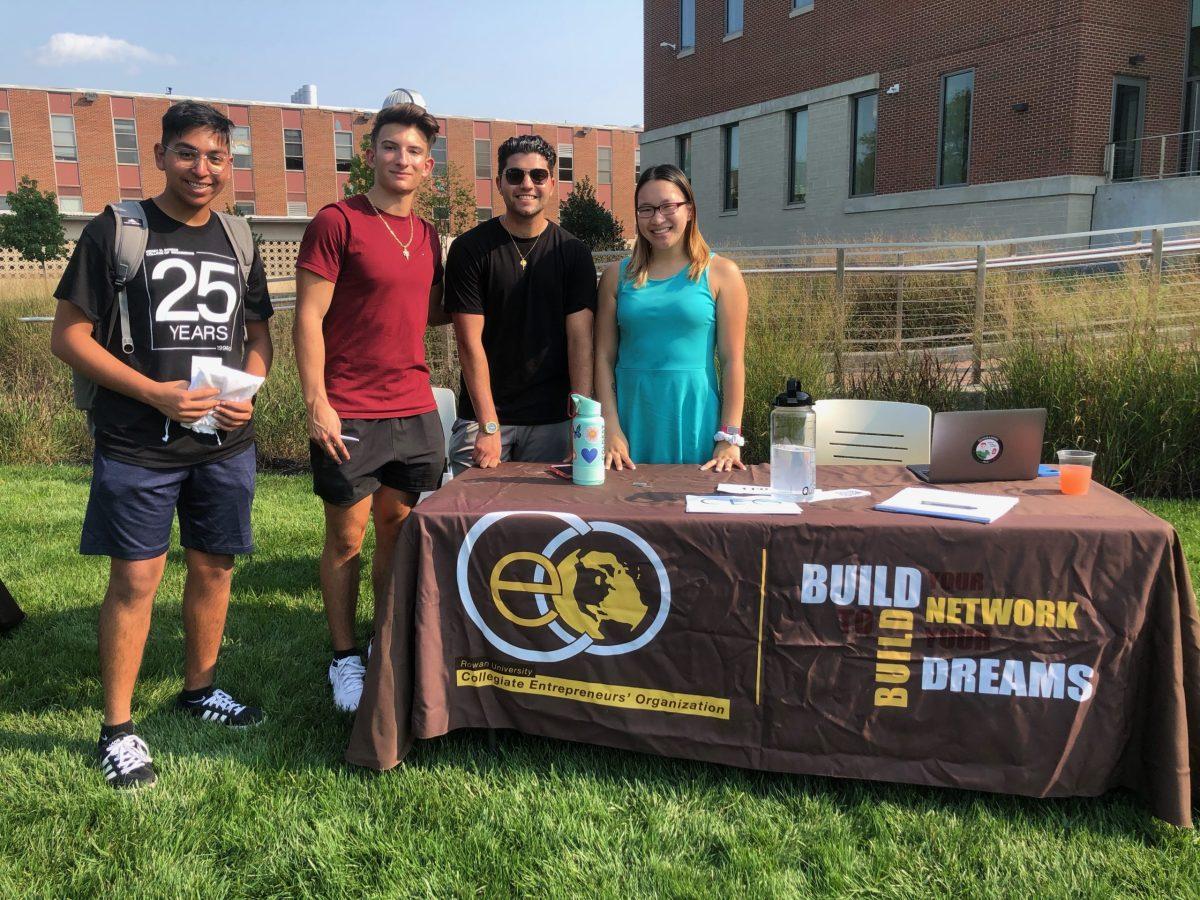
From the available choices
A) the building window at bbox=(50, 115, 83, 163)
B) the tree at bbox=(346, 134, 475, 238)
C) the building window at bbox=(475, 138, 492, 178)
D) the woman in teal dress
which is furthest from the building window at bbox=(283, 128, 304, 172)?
the woman in teal dress

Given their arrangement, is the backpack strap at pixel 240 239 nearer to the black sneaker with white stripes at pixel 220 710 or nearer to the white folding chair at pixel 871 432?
the black sneaker with white stripes at pixel 220 710

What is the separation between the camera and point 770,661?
254cm

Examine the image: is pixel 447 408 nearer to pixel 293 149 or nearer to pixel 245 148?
pixel 245 148

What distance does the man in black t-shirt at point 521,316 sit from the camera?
321 centimetres

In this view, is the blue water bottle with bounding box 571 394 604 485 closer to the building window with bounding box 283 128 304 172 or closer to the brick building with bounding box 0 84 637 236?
the brick building with bounding box 0 84 637 236

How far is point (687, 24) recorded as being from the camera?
2548 cm

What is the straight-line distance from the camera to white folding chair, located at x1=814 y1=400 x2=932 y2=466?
404cm

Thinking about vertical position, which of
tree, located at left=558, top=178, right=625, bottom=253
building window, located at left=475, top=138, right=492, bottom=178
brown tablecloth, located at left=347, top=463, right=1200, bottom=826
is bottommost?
brown tablecloth, located at left=347, top=463, right=1200, bottom=826

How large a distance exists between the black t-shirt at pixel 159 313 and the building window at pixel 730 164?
23.9 m

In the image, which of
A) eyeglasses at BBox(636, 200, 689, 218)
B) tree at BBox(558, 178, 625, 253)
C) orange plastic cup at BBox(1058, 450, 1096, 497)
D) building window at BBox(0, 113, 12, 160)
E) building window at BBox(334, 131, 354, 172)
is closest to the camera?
orange plastic cup at BBox(1058, 450, 1096, 497)

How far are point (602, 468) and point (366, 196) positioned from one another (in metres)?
1.25

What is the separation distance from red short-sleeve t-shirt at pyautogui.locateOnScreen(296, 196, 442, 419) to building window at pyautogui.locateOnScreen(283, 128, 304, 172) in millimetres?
47144

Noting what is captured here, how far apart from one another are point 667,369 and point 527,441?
62 centimetres

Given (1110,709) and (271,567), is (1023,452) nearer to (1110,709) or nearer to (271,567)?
(1110,709)
